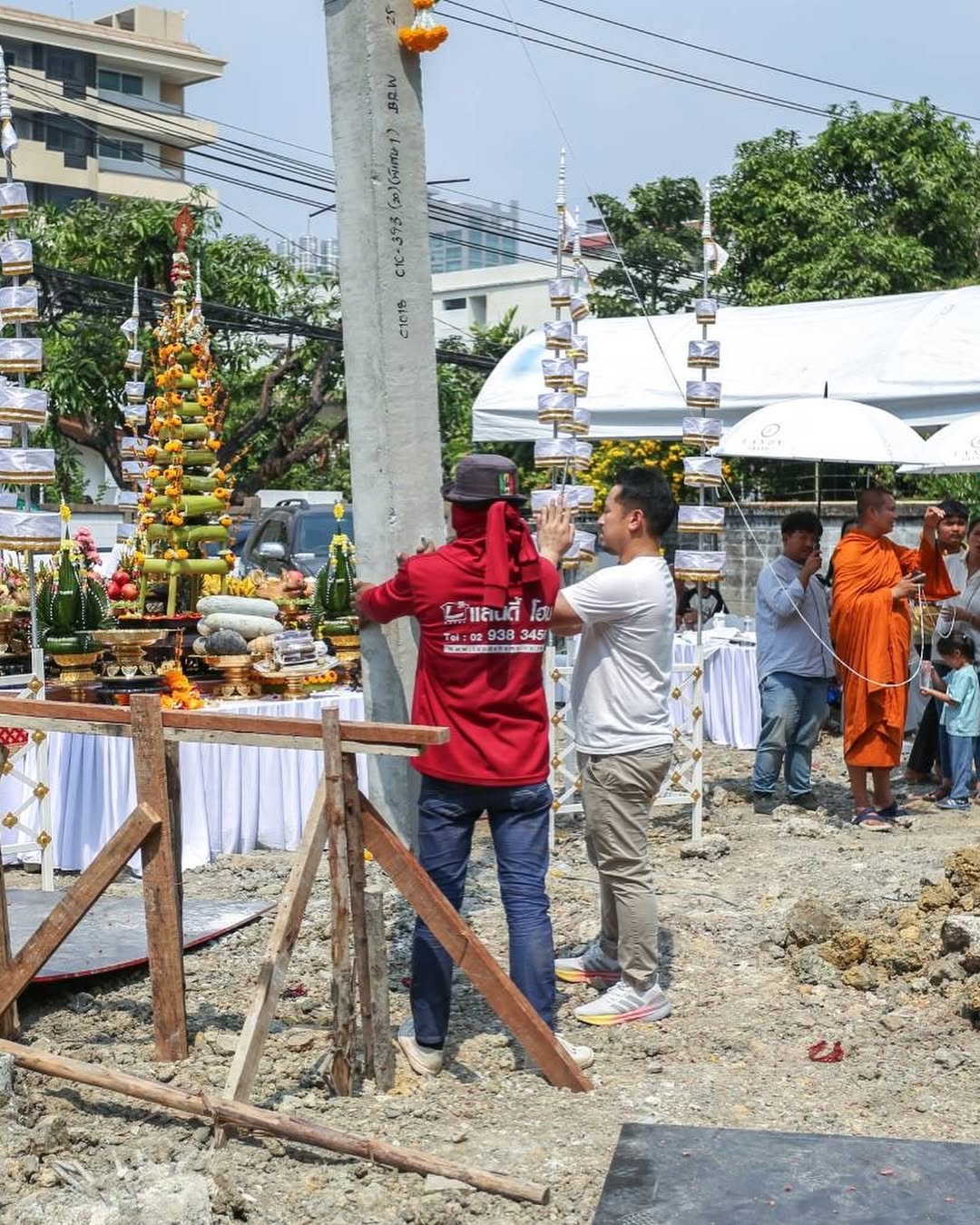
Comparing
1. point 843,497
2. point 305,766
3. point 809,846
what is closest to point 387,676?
point 305,766

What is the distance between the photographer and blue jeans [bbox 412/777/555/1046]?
454cm

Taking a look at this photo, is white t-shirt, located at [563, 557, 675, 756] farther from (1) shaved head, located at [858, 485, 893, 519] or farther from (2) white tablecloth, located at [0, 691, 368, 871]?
(1) shaved head, located at [858, 485, 893, 519]

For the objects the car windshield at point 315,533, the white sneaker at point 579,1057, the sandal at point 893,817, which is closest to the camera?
the white sneaker at point 579,1057

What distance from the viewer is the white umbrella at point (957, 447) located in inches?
374

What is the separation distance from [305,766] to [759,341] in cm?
651

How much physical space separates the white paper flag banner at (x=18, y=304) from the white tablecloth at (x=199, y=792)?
79.2 inches

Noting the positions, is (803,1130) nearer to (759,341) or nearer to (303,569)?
(759,341)

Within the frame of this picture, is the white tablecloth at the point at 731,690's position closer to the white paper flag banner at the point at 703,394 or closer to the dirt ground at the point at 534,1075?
the white paper flag banner at the point at 703,394

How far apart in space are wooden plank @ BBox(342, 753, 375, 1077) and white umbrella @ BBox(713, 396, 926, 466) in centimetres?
532

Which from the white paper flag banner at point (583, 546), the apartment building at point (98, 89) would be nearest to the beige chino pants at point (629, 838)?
the white paper flag banner at point (583, 546)

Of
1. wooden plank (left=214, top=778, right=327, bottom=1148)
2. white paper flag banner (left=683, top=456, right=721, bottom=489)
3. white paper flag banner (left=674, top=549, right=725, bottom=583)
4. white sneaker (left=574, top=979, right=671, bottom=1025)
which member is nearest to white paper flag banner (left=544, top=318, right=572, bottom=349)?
white paper flag banner (left=683, top=456, right=721, bottom=489)

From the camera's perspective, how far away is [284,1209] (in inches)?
144

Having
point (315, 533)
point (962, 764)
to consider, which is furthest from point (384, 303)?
point (315, 533)

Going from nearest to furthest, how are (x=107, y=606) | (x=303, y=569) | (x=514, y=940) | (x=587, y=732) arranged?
(x=514, y=940) → (x=587, y=732) → (x=107, y=606) → (x=303, y=569)
